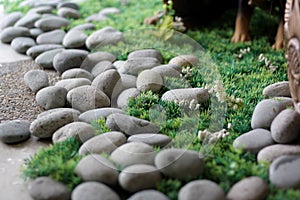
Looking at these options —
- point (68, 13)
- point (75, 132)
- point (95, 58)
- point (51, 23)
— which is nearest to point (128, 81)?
point (95, 58)

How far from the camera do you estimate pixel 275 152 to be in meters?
1.64

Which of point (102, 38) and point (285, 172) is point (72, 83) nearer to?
point (102, 38)

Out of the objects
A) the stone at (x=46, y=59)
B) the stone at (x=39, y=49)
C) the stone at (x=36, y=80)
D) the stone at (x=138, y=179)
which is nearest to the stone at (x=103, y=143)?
the stone at (x=138, y=179)

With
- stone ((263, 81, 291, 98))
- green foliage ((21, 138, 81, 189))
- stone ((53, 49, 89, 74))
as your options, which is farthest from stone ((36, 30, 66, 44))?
stone ((263, 81, 291, 98))

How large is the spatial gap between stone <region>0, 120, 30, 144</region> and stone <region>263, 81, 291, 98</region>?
3.06ft

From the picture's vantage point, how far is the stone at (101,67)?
2.29 m

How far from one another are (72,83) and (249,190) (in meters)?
0.97

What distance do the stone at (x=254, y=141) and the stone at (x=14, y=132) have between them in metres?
0.76

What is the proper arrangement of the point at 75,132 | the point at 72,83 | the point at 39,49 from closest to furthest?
the point at 75,132 → the point at 72,83 → the point at 39,49

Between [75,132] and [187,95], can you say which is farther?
[187,95]

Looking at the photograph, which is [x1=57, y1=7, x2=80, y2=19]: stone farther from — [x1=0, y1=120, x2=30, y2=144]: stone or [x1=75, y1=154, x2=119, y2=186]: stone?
[x1=75, y1=154, x2=119, y2=186]: stone

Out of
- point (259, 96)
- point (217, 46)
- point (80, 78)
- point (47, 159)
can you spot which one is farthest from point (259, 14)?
point (47, 159)

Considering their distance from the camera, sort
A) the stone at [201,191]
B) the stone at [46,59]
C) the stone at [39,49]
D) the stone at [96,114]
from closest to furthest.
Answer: the stone at [201,191]
the stone at [96,114]
the stone at [46,59]
the stone at [39,49]

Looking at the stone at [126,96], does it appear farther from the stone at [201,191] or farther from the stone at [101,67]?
Answer: the stone at [201,191]
